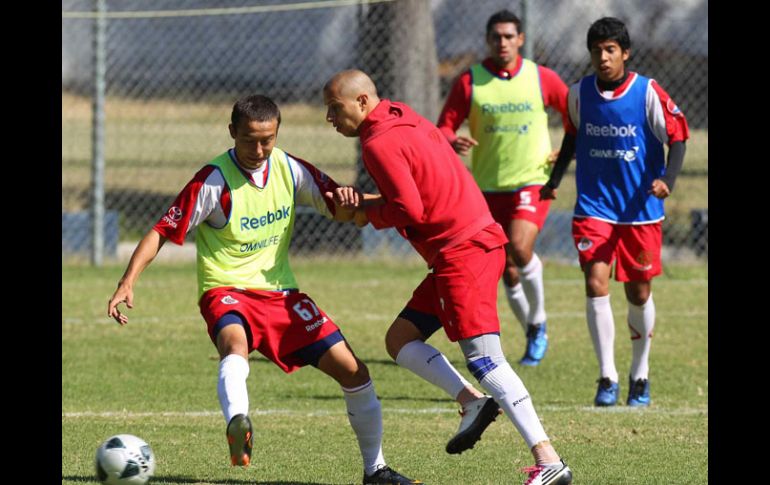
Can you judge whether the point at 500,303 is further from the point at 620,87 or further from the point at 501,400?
the point at 501,400

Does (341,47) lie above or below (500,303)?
above

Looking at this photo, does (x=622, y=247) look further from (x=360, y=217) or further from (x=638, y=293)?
(x=360, y=217)

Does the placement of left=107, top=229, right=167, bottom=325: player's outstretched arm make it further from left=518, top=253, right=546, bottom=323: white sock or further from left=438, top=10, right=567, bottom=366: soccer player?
left=518, top=253, right=546, bottom=323: white sock

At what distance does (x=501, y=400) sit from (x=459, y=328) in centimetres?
37

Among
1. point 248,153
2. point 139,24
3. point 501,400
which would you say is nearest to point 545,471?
point 501,400

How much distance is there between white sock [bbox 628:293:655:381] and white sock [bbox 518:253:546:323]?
4.89 ft

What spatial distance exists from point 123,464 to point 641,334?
12.8 feet

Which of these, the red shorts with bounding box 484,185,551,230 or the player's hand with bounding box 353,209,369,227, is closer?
the player's hand with bounding box 353,209,369,227

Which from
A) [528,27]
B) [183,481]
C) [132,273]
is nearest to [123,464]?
[183,481]

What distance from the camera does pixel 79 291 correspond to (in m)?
13.0

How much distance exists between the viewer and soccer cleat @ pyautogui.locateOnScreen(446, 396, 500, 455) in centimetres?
582

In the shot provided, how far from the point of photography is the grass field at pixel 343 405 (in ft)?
21.2

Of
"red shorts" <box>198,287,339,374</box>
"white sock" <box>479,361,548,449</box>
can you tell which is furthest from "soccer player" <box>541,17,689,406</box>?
"red shorts" <box>198,287,339,374</box>
